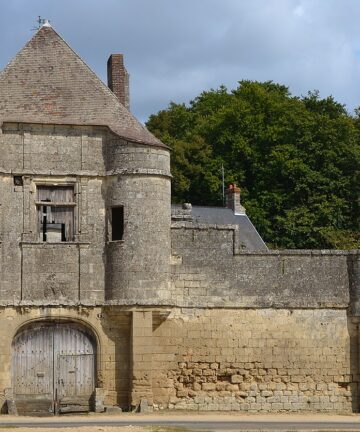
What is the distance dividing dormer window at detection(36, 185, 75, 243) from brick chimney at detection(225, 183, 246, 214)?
1860cm

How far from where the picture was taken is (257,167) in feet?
195

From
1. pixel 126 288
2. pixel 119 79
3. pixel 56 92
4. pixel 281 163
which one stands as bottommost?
pixel 126 288

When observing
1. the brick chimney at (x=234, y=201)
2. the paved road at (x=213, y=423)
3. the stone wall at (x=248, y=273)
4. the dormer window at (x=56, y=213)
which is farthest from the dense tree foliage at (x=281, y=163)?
the paved road at (x=213, y=423)

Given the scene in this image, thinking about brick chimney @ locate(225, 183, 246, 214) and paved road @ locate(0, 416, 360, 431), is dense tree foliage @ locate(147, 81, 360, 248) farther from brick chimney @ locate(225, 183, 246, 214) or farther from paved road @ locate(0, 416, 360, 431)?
paved road @ locate(0, 416, 360, 431)

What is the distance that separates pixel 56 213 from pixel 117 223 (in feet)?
5.29

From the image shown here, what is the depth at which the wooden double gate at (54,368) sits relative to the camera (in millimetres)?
30703

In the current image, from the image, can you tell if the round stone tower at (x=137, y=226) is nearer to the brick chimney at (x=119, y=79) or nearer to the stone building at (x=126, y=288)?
the stone building at (x=126, y=288)

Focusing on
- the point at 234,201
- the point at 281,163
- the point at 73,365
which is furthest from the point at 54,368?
the point at 281,163

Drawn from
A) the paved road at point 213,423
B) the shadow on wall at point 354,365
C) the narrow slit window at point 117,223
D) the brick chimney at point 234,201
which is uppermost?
the brick chimney at point 234,201

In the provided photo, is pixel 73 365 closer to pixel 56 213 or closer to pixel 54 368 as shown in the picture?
pixel 54 368

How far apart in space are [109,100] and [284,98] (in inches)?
1382

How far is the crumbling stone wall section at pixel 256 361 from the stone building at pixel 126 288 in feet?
0.12

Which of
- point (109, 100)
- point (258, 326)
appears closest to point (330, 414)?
point (258, 326)

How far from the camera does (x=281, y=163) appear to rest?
57.8 m
